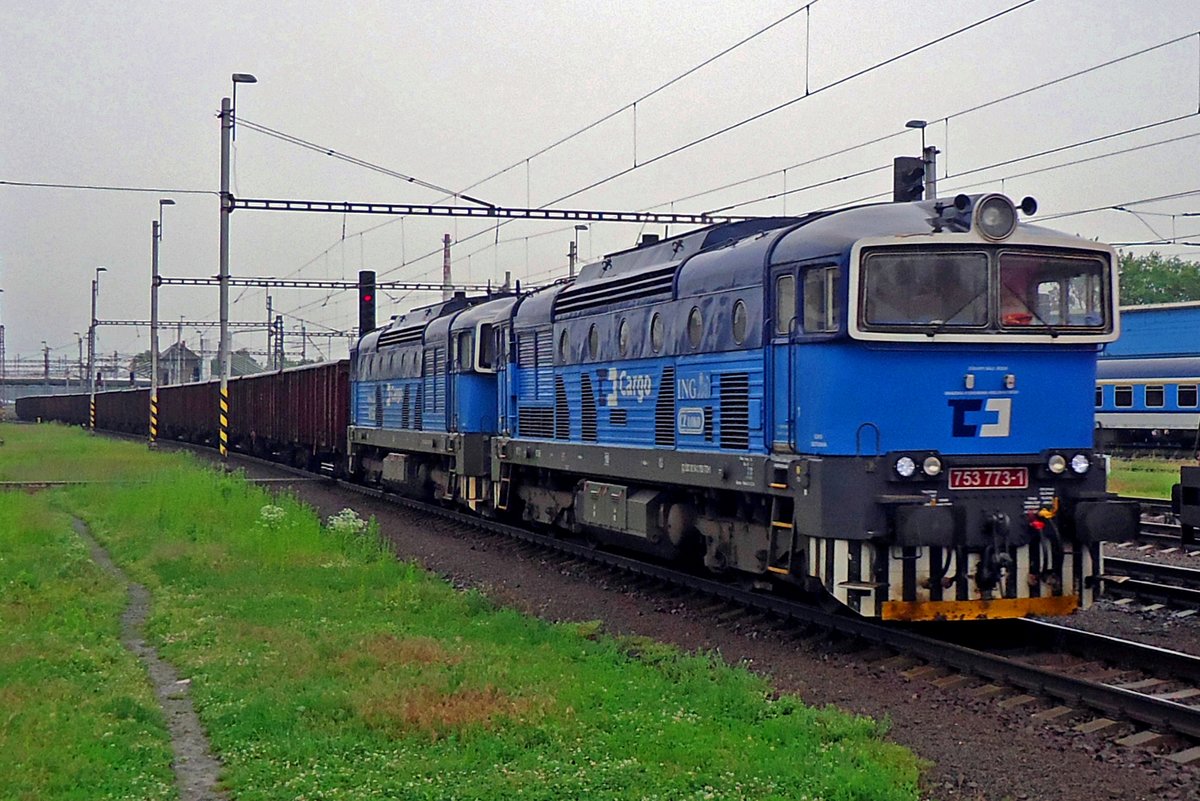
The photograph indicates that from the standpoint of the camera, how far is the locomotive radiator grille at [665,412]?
14.1 m

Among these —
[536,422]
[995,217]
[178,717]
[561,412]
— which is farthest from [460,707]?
[536,422]

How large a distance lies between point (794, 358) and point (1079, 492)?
9.24ft

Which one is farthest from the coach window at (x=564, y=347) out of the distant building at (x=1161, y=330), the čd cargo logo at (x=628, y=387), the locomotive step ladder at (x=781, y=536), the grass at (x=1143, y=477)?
the distant building at (x=1161, y=330)

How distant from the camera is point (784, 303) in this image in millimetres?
11750

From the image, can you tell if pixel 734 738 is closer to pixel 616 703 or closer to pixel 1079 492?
pixel 616 703

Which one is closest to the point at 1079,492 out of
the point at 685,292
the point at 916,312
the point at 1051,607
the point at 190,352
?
the point at 1051,607

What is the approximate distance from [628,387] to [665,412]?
1153 mm

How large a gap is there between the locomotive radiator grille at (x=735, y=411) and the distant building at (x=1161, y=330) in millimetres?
31956

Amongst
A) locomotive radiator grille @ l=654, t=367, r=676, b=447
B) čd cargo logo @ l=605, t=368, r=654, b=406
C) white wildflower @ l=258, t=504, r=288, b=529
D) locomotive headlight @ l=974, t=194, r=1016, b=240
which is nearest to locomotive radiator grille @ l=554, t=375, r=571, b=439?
čd cargo logo @ l=605, t=368, r=654, b=406

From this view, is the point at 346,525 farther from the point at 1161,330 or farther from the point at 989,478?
the point at 1161,330

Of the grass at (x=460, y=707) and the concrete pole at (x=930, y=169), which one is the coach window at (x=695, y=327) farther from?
the concrete pole at (x=930, y=169)

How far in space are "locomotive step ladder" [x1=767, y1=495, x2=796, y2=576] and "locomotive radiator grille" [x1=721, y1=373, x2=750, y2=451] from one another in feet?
2.31

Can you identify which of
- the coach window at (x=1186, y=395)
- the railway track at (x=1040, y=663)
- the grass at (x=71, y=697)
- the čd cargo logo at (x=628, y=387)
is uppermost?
the coach window at (x=1186, y=395)

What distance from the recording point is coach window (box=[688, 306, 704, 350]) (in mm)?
13453
